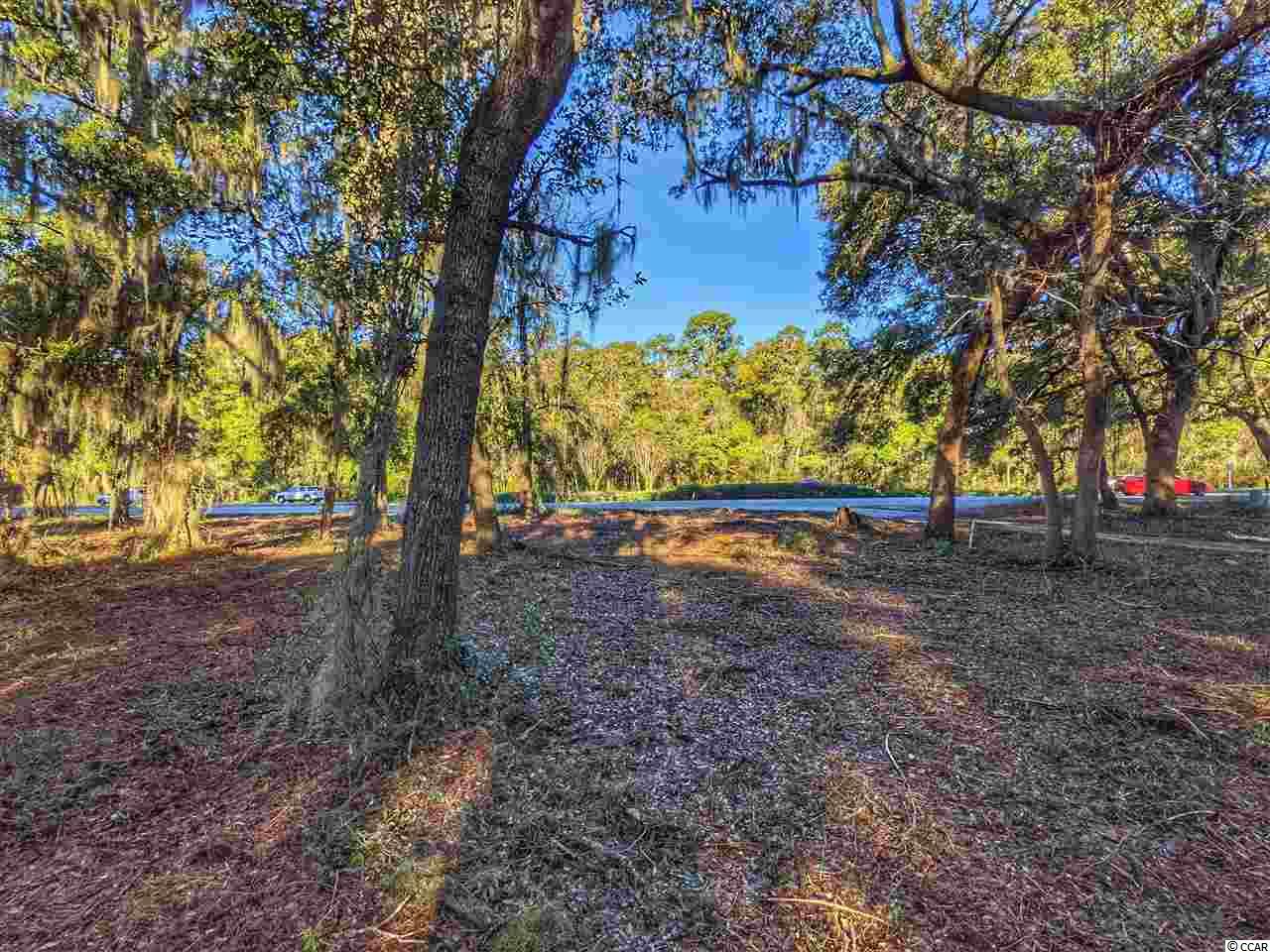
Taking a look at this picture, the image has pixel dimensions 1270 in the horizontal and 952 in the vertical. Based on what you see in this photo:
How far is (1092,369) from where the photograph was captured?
21.9 ft

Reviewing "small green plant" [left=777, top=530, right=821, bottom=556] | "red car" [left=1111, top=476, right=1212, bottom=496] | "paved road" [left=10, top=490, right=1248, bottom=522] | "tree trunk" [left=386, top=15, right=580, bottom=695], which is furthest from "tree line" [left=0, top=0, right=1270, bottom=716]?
→ "red car" [left=1111, top=476, right=1212, bottom=496]

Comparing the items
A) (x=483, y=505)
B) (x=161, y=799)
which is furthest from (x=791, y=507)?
(x=161, y=799)

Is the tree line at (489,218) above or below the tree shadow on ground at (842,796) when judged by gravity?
above

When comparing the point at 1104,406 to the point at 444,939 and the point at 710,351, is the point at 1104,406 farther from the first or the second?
the point at 710,351

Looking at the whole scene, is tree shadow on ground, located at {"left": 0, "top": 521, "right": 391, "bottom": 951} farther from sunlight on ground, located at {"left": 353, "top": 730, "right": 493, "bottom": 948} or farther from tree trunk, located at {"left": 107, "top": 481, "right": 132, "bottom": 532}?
tree trunk, located at {"left": 107, "top": 481, "right": 132, "bottom": 532}

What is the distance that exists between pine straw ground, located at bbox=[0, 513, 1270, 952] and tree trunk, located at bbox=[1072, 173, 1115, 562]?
238 cm

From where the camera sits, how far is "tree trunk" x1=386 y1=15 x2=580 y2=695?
3098 mm

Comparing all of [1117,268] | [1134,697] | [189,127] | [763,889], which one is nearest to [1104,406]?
[1117,268]

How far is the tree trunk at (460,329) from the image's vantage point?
3.10m

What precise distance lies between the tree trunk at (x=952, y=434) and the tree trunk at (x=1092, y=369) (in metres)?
1.74

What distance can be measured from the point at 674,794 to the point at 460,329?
263 cm

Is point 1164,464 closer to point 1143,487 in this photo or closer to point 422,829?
point 1143,487

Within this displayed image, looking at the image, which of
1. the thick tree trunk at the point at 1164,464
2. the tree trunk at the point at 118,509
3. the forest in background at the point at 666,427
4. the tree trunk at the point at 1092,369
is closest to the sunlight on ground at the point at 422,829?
the forest in background at the point at 666,427

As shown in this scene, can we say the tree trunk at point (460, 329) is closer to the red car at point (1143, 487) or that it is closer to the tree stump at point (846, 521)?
the tree stump at point (846, 521)
